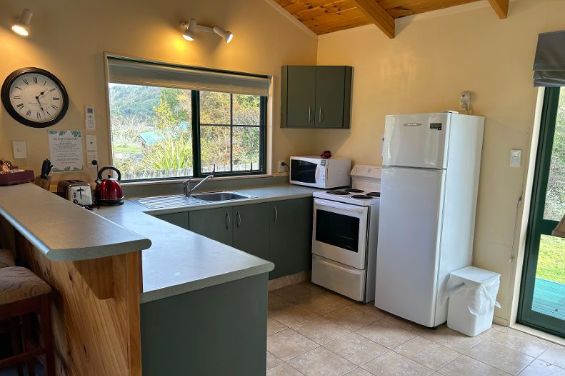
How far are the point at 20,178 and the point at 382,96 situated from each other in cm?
302

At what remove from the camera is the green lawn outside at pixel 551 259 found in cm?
295

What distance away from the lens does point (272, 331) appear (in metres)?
2.95

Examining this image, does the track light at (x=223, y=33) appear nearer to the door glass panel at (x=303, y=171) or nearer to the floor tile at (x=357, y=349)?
the door glass panel at (x=303, y=171)

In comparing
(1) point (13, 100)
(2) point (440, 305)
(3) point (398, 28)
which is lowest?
(2) point (440, 305)

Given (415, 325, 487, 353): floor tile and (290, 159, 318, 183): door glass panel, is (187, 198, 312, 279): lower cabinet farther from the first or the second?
(415, 325, 487, 353): floor tile

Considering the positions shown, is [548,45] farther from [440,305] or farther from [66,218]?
[66,218]

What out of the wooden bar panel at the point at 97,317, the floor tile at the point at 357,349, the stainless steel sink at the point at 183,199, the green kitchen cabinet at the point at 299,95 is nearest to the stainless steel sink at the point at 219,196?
the stainless steel sink at the point at 183,199

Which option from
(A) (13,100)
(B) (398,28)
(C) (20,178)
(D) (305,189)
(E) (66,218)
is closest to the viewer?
(E) (66,218)

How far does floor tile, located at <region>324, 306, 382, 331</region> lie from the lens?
3.10 meters

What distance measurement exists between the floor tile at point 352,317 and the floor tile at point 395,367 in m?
0.44

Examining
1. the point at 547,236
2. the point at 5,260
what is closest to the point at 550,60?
the point at 547,236

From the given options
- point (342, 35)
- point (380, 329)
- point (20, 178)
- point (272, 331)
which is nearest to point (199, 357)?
point (272, 331)

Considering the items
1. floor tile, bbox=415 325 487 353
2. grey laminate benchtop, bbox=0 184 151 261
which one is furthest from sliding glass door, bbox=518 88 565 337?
grey laminate benchtop, bbox=0 184 151 261

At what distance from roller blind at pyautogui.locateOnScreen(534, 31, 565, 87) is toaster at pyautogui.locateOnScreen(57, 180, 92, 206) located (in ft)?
10.6
